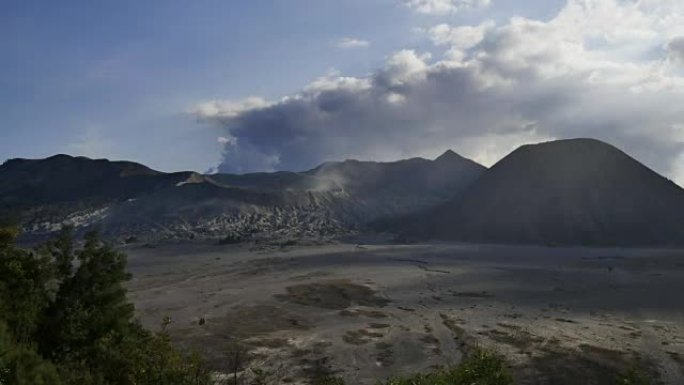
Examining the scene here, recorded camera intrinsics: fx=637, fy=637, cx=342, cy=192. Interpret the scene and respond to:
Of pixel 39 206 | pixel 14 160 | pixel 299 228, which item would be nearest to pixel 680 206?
pixel 299 228

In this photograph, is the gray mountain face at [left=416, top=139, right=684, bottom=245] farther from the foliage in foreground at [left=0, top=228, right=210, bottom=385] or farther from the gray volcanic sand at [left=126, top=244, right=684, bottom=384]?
the foliage in foreground at [left=0, top=228, right=210, bottom=385]

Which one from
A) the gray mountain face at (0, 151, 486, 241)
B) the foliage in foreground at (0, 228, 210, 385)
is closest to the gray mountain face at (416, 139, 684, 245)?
the gray mountain face at (0, 151, 486, 241)

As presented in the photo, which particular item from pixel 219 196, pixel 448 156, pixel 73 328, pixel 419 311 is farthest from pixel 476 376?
pixel 448 156

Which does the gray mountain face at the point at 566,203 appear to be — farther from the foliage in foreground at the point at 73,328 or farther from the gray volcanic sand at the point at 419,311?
the foliage in foreground at the point at 73,328

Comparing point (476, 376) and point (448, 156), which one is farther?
point (448, 156)

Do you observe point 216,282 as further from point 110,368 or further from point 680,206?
point 680,206

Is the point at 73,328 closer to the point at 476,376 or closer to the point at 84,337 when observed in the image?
the point at 84,337

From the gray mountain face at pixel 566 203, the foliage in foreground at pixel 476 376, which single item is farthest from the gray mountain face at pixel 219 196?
the foliage in foreground at pixel 476 376
